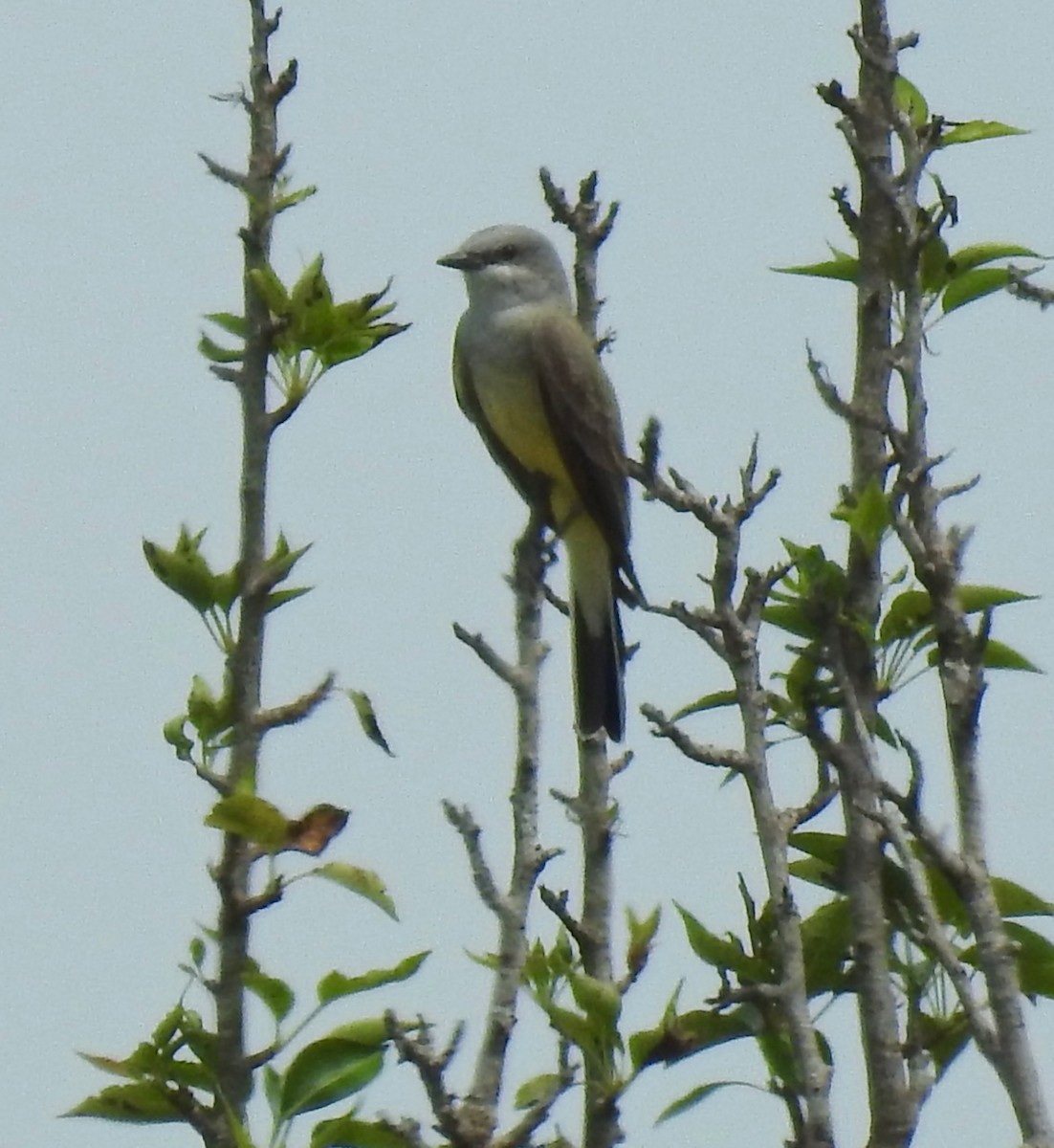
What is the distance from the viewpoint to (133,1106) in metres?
3.03

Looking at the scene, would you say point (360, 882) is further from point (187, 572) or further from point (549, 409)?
point (549, 409)

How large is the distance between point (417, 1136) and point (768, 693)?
1.05 m

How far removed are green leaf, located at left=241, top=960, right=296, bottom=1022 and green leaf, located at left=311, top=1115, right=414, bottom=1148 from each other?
0.61ft

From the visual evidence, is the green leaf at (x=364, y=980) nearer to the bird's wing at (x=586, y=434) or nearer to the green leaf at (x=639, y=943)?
the green leaf at (x=639, y=943)

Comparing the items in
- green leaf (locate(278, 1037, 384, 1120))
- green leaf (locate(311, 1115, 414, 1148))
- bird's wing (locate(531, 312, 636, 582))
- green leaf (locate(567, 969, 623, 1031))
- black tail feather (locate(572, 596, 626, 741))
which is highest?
bird's wing (locate(531, 312, 636, 582))

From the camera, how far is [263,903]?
2965mm

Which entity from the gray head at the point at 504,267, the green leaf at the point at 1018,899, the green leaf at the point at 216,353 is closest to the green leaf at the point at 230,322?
the green leaf at the point at 216,353

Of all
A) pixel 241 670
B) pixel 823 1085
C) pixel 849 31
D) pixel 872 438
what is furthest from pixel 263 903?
pixel 849 31

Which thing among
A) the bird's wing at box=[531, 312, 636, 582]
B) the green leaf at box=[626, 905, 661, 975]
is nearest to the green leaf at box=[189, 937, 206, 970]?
the green leaf at box=[626, 905, 661, 975]

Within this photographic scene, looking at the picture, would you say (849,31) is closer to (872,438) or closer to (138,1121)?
(872,438)

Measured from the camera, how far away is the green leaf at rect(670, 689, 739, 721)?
3682 millimetres

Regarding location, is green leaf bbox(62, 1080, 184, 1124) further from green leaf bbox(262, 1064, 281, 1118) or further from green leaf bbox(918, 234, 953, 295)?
green leaf bbox(918, 234, 953, 295)

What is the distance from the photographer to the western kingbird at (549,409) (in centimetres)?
688

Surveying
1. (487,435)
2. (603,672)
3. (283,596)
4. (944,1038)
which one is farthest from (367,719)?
(487,435)
